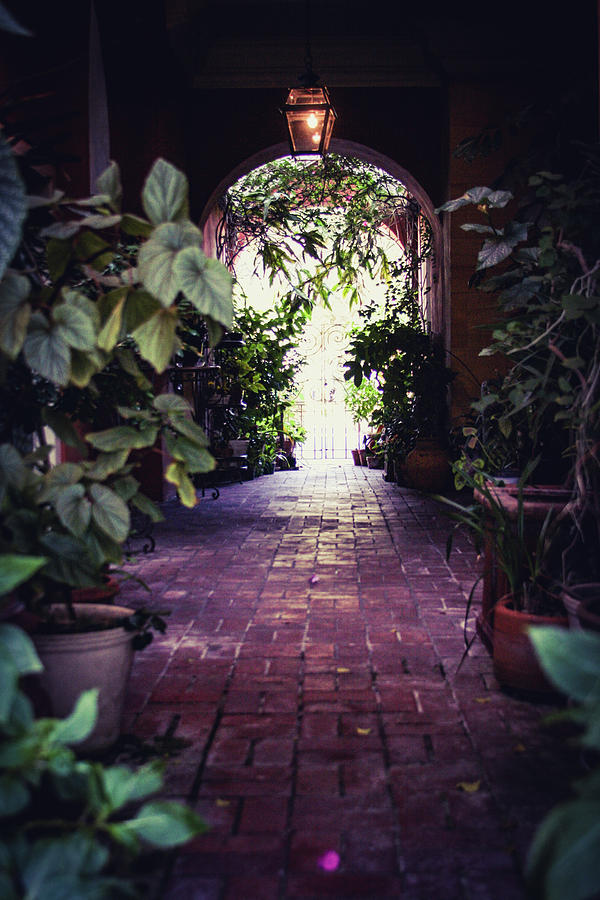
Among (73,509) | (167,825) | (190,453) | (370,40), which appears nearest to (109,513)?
(73,509)

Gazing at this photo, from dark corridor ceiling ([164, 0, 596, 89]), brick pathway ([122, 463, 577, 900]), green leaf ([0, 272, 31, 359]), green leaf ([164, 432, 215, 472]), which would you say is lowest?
brick pathway ([122, 463, 577, 900])

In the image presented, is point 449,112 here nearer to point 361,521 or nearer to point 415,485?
point 415,485

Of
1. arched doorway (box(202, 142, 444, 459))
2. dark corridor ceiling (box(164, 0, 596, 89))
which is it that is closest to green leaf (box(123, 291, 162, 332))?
dark corridor ceiling (box(164, 0, 596, 89))

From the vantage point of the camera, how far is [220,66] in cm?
773

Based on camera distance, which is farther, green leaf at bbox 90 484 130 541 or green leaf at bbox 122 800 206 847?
green leaf at bbox 90 484 130 541

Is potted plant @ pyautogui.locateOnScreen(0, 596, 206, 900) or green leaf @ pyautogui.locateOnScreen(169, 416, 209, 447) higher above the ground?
green leaf @ pyautogui.locateOnScreen(169, 416, 209, 447)

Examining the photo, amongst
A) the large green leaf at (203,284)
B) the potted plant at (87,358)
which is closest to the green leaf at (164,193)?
the potted plant at (87,358)

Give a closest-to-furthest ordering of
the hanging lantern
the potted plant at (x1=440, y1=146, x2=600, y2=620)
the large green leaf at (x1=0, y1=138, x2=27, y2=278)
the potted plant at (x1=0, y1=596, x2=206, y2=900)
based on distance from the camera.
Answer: the potted plant at (x1=0, y1=596, x2=206, y2=900)
the large green leaf at (x1=0, y1=138, x2=27, y2=278)
the potted plant at (x1=440, y1=146, x2=600, y2=620)
the hanging lantern

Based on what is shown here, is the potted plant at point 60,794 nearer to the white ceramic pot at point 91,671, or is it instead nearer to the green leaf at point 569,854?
the green leaf at point 569,854

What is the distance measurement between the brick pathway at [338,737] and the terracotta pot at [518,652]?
0.07m

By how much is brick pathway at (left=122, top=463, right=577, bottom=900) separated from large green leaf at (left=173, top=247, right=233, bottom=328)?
45.2 inches

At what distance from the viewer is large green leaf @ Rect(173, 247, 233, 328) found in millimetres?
1510

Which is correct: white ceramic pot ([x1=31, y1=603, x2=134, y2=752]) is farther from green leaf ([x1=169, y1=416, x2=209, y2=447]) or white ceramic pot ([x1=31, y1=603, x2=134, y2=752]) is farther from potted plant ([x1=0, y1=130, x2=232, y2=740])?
green leaf ([x1=169, y1=416, x2=209, y2=447])

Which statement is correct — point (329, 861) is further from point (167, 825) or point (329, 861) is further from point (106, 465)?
point (106, 465)
